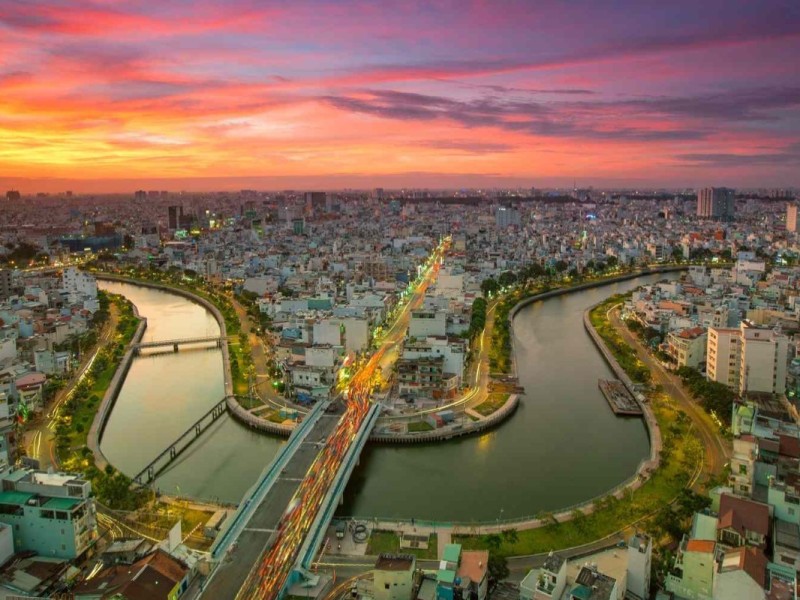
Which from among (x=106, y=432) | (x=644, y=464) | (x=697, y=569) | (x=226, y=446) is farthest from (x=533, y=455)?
(x=106, y=432)

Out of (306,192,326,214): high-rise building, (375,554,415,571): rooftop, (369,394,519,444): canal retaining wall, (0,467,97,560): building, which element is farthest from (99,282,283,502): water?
(306,192,326,214): high-rise building

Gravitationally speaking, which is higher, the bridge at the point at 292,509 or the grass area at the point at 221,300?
the grass area at the point at 221,300

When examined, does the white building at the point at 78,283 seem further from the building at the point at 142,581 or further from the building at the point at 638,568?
the building at the point at 638,568

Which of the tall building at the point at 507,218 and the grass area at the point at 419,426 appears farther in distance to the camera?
the tall building at the point at 507,218

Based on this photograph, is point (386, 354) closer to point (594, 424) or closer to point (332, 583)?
point (594, 424)

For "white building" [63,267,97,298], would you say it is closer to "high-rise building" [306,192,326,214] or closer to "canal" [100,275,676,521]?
"canal" [100,275,676,521]

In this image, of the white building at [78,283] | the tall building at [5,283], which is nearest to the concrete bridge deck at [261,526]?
the white building at [78,283]
